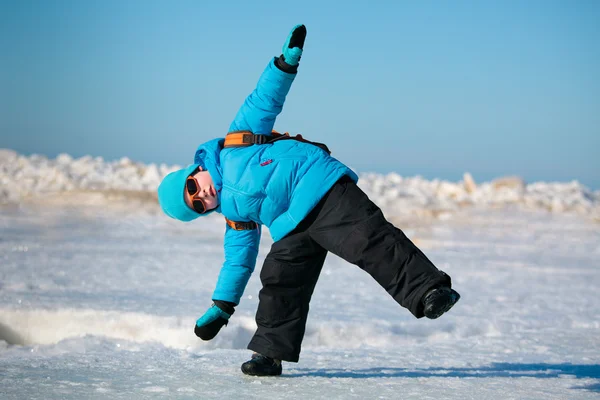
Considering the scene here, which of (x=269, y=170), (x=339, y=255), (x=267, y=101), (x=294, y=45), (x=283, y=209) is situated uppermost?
(x=294, y=45)

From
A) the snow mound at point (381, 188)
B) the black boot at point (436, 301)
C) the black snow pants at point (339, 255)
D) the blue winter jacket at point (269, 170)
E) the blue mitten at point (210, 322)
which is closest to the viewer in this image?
the black boot at point (436, 301)

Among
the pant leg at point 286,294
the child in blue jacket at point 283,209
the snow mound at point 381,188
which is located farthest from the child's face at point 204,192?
the snow mound at point 381,188

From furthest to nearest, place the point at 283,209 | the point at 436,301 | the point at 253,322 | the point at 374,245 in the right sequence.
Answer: the point at 253,322 → the point at 283,209 → the point at 374,245 → the point at 436,301

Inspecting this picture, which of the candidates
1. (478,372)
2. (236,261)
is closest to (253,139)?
(236,261)

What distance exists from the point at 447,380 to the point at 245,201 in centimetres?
89

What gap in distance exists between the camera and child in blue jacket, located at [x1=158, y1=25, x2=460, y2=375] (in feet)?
7.34

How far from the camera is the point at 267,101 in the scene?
2.41 m

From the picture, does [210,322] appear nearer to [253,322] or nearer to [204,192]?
[204,192]

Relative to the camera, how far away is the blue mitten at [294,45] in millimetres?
2373

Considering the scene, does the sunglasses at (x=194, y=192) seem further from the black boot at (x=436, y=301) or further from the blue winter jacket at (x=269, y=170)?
the black boot at (x=436, y=301)

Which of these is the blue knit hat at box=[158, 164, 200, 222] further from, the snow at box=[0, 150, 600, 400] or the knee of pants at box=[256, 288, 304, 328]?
the snow at box=[0, 150, 600, 400]

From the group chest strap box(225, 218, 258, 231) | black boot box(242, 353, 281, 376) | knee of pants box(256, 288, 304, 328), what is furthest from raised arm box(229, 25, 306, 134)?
black boot box(242, 353, 281, 376)

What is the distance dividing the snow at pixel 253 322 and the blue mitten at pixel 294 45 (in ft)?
3.46

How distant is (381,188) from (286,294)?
27.6ft
